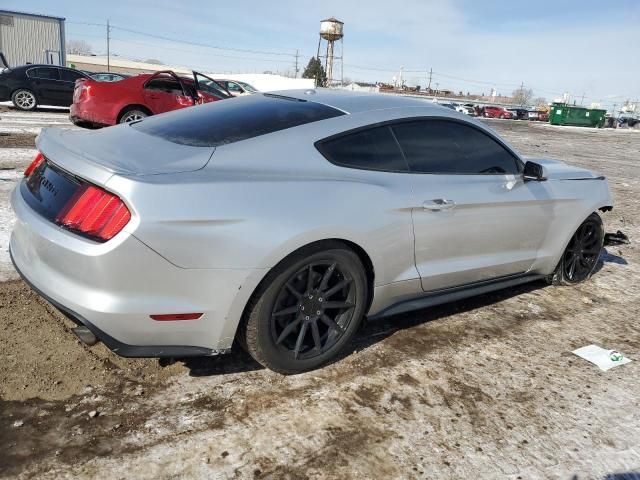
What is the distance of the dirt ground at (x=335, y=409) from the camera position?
230 cm

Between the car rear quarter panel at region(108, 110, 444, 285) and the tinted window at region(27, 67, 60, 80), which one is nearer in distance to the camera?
the car rear quarter panel at region(108, 110, 444, 285)

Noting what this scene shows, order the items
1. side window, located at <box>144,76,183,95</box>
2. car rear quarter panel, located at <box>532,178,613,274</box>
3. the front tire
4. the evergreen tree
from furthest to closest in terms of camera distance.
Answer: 1. the evergreen tree
2. side window, located at <box>144,76,183,95</box>
3. car rear quarter panel, located at <box>532,178,613,274</box>
4. the front tire

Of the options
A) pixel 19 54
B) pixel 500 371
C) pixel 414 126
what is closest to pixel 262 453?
pixel 500 371

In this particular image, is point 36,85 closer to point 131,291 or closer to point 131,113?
point 131,113

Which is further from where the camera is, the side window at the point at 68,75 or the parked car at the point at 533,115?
the parked car at the point at 533,115

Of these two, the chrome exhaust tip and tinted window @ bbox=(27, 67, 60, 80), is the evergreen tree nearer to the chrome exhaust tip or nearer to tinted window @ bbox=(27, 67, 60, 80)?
tinted window @ bbox=(27, 67, 60, 80)

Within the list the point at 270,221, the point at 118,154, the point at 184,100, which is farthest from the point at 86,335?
the point at 184,100

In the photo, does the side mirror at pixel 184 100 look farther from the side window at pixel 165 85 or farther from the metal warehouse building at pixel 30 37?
the metal warehouse building at pixel 30 37

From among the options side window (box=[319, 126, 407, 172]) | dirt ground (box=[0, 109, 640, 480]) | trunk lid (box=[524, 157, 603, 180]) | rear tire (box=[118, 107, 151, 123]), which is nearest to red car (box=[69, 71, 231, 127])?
rear tire (box=[118, 107, 151, 123])

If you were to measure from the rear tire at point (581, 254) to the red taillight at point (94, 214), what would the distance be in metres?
3.68

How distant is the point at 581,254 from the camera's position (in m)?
4.74

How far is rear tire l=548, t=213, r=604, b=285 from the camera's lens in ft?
15.1

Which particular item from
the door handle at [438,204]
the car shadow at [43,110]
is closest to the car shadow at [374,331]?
the door handle at [438,204]

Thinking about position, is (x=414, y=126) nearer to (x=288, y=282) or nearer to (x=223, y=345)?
(x=288, y=282)
